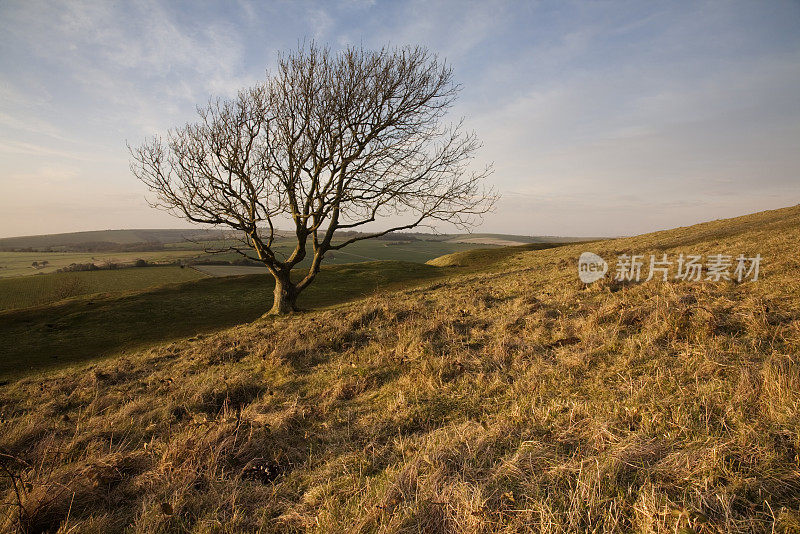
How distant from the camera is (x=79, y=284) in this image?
34719 mm

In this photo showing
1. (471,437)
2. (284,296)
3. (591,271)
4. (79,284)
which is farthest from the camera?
(79,284)

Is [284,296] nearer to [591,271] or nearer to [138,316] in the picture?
[138,316]

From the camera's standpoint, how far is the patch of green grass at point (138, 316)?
15.2 metres

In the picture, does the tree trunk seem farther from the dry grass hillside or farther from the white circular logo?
the white circular logo

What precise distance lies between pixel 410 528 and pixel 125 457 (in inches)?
131

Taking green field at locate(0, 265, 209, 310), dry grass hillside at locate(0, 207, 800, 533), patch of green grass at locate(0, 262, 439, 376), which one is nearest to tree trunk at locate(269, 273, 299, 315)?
patch of green grass at locate(0, 262, 439, 376)

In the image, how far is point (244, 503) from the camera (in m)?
2.84

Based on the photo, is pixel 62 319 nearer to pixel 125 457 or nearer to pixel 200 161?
pixel 200 161

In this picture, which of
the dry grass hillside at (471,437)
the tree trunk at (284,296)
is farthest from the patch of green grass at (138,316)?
the dry grass hillside at (471,437)

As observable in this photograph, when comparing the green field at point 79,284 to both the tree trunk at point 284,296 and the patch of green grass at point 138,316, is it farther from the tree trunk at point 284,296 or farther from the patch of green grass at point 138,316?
the tree trunk at point 284,296

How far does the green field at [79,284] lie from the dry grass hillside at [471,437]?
1205 inches

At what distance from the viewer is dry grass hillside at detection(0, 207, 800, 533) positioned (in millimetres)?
2309

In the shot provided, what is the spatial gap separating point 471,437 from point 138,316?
24145 mm

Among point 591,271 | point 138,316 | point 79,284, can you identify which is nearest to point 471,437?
point 591,271
